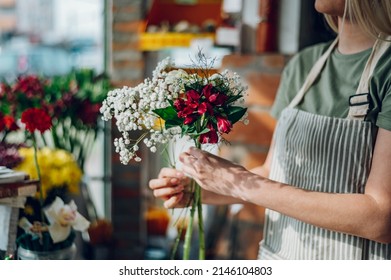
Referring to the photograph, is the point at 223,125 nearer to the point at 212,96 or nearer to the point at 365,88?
the point at 212,96

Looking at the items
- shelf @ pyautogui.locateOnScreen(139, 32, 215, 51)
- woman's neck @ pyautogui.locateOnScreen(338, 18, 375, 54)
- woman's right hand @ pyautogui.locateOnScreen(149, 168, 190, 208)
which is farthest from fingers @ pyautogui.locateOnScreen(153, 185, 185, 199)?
shelf @ pyautogui.locateOnScreen(139, 32, 215, 51)

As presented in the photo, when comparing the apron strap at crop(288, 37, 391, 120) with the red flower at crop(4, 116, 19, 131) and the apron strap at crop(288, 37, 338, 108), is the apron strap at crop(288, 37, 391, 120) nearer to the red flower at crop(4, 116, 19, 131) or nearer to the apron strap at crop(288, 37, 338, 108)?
the apron strap at crop(288, 37, 338, 108)

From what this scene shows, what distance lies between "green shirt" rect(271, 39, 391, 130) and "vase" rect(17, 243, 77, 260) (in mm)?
544

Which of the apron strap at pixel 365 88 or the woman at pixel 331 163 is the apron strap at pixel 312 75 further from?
Answer: the apron strap at pixel 365 88

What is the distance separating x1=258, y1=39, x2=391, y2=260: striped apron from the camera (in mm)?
1128

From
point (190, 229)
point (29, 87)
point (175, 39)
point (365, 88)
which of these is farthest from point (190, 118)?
point (175, 39)

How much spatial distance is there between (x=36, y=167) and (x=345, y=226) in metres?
0.61

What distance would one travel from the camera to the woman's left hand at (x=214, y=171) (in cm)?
109

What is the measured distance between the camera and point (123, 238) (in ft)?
8.71

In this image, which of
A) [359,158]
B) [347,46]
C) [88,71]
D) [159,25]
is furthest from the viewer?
[159,25]

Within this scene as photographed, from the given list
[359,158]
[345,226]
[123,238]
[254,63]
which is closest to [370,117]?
[359,158]

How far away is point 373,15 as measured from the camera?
109 cm

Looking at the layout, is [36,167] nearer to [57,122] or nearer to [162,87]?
[162,87]

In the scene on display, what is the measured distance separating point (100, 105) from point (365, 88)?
993 millimetres
